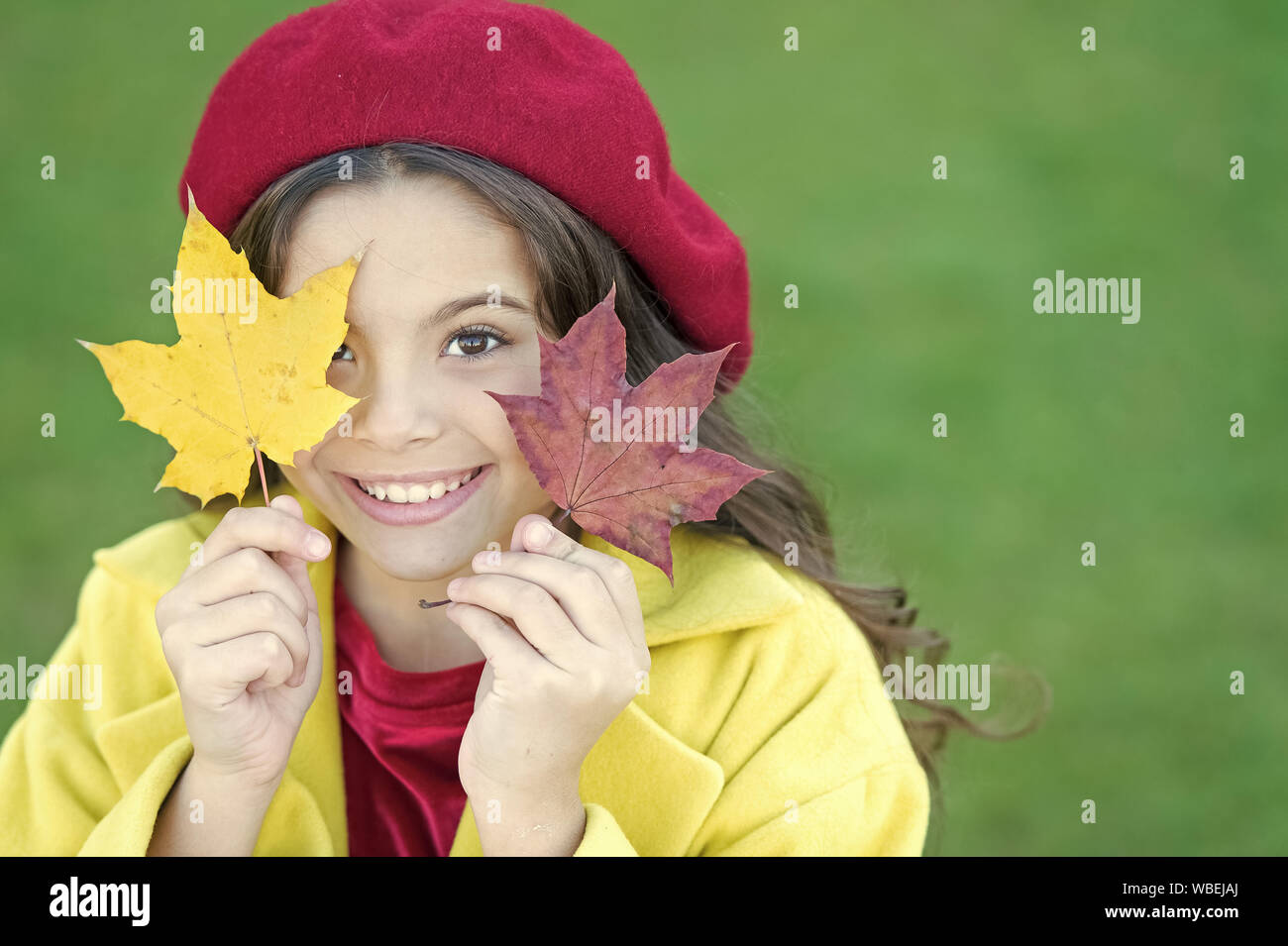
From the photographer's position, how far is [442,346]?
1.54m

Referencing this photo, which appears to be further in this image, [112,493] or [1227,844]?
[112,493]

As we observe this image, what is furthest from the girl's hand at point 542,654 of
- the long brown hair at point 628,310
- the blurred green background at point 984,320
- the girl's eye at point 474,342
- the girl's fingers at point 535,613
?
the blurred green background at point 984,320

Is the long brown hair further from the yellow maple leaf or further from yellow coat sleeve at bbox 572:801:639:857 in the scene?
yellow coat sleeve at bbox 572:801:639:857

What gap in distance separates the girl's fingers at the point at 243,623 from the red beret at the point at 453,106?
50cm

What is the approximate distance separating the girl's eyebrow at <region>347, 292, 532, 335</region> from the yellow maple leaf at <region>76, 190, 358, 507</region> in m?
0.07

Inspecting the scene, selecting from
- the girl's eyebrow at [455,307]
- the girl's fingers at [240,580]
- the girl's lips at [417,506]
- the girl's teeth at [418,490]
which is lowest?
the girl's fingers at [240,580]

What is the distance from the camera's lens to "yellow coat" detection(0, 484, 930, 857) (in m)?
1.63

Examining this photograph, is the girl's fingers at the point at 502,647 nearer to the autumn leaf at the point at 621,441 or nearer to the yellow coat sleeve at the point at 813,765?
the autumn leaf at the point at 621,441

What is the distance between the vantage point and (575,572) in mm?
1389

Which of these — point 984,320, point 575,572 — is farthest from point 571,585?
point 984,320

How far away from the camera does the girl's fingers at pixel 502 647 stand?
4.54 feet
